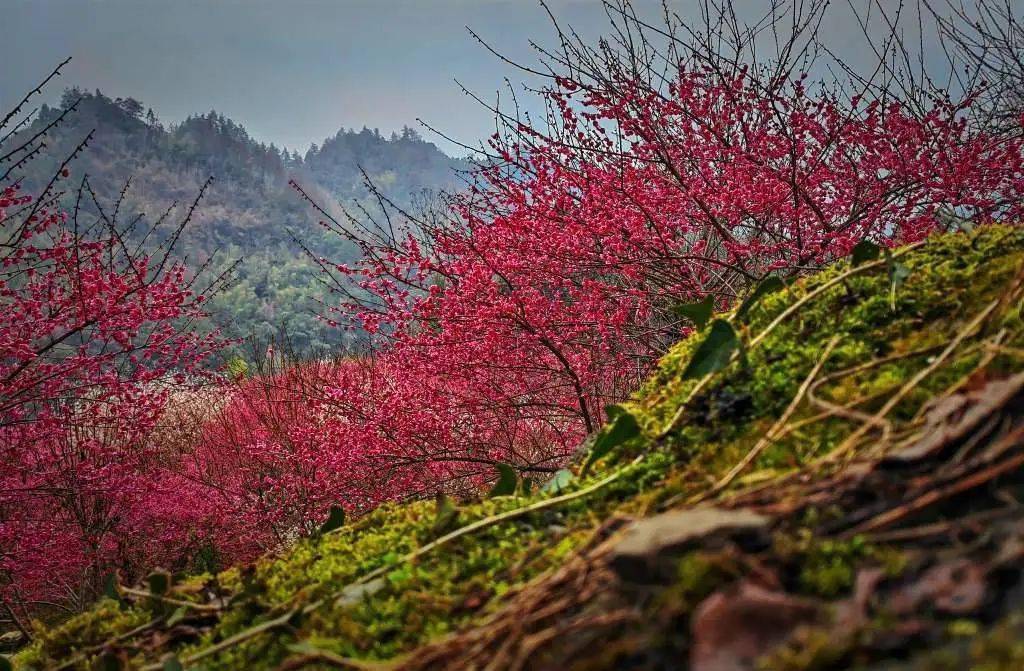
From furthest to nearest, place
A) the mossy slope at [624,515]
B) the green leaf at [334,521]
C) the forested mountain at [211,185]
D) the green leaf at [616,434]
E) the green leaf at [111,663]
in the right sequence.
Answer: the forested mountain at [211,185]
the green leaf at [334,521]
the green leaf at [616,434]
the green leaf at [111,663]
the mossy slope at [624,515]

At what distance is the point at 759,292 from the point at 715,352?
0.27 metres

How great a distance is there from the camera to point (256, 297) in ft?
86.9

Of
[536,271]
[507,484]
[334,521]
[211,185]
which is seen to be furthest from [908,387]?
[211,185]


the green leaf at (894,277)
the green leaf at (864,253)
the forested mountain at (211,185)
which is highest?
the forested mountain at (211,185)

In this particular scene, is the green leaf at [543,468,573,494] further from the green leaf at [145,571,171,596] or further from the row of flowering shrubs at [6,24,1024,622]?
the row of flowering shrubs at [6,24,1024,622]

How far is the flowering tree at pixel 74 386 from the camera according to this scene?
420cm

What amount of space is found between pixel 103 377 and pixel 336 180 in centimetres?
5145

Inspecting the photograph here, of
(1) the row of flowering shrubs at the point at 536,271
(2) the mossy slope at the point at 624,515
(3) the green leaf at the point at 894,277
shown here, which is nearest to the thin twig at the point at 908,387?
(2) the mossy slope at the point at 624,515

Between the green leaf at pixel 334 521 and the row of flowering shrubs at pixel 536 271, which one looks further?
the row of flowering shrubs at pixel 536 271

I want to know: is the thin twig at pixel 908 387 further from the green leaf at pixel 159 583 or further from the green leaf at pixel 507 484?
the green leaf at pixel 159 583

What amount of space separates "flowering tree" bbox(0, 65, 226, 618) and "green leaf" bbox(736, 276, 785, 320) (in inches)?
137

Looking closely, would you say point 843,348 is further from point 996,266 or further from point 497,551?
point 497,551

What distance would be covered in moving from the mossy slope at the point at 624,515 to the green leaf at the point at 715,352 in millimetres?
48

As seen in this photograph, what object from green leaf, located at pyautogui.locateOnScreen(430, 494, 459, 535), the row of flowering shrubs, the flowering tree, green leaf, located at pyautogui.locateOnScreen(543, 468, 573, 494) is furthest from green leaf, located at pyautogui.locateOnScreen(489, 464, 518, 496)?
the flowering tree
